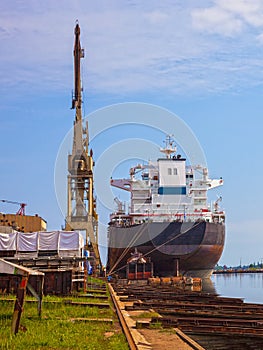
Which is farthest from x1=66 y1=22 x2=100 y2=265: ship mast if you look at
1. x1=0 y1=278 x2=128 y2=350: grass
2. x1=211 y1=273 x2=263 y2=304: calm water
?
x1=0 y1=278 x2=128 y2=350: grass

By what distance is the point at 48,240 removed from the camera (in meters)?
23.8

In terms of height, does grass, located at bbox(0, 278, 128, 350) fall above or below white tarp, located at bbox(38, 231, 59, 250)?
below

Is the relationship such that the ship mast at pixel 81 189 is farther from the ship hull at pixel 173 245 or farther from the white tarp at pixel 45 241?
the white tarp at pixel 45 241

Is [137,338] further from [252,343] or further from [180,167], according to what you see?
[180,167]

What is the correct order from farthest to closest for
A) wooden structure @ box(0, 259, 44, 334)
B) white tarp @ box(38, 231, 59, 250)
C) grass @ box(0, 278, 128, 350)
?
white tarp @ box(38, 231, 59, 250) < wooden structure @ box(0, 259, 44, 334) < grass @ box(0, 278, 128, 350)

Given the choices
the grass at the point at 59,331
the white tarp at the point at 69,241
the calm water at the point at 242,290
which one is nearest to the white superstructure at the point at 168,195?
the calm water at the point at 242,290

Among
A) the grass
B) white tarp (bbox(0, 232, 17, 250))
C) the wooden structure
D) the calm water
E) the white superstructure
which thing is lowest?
the calm water

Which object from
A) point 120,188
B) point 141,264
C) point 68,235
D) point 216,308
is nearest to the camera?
point 216,308

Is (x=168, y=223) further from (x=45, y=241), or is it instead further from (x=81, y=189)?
(x=45, y=241)

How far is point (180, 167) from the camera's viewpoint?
49625mm

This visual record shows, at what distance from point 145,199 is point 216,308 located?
3442cm

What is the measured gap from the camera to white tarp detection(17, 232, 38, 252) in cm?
2312

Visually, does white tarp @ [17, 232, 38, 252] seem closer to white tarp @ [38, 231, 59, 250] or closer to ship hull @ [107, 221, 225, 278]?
white tarp @ [38, 231, 59, 250]

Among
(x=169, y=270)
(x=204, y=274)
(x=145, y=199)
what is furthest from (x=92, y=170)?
(x=204, y=274)
